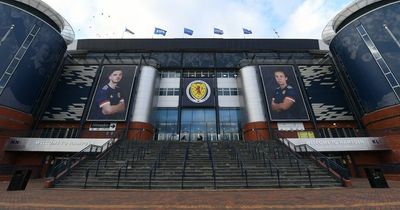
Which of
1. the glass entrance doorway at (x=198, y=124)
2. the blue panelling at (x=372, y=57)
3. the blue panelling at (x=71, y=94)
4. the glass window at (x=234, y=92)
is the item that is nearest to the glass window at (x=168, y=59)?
the glass entrance doorway at (x=198, y=124)

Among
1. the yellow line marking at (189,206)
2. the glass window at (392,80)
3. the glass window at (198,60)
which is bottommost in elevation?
the yellow line marking at (189,206)

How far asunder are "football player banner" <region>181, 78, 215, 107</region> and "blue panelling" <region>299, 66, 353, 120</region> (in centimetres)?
1508

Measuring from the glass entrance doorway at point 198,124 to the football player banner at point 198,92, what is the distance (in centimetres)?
114

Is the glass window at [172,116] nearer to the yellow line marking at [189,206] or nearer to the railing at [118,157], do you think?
the railing at [118,157]

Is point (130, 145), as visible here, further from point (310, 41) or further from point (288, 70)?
point (310, 41)

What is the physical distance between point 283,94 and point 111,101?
25.2 meters

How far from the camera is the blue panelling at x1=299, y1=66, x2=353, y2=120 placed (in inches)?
1124

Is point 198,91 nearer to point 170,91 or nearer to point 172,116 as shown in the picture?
point 170,91

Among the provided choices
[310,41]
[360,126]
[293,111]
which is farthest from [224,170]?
[310,41]

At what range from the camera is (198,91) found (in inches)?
1310

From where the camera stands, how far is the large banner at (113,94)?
27.6 meters

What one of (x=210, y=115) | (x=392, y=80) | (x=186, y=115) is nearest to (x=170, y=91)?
(x=186, y=115)

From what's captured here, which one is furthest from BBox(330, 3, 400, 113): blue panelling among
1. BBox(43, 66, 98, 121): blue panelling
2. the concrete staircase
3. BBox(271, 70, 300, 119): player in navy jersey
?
BBox(43, 66, 98, 121): blue panelling

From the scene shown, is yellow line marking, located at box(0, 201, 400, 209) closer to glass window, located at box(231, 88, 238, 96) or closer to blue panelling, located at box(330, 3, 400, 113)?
blue panelling, located at box(330, 3, 400, 113)
